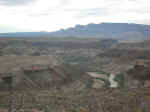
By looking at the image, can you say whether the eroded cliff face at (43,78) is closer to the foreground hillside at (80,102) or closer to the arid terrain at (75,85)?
the arid terrain at (75,85)

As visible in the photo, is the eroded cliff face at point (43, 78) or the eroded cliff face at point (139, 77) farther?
the eroded cliff face at point (139, 77)

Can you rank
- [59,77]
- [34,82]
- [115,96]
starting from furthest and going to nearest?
[59,77] → [34,82] → [115,96]

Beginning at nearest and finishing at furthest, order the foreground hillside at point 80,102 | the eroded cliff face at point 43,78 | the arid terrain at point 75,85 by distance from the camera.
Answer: the foreground hillside at point 80,102
the arid terrain at point 75,85
the eroded cliff face at point 43,78

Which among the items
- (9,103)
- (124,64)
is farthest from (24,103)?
(124,64)

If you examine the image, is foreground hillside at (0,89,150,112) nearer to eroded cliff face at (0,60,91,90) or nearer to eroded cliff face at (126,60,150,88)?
eroded cliff face at (0,60,91,90)

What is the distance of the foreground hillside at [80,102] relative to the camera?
20.8m

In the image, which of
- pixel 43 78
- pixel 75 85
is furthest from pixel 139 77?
pixel 43 78

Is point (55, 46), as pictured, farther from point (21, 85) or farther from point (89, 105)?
point (89, 105)

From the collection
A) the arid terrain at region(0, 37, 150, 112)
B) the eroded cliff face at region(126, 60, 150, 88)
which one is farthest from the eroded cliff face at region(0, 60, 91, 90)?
the eroded cliff face at region(126, 60, 150, 88)

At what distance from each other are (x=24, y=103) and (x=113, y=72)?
38814mm

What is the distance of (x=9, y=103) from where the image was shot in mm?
23203

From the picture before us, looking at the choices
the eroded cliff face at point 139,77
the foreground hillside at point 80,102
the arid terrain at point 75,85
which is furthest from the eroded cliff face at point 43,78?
the eroded cliff face at point 139,77

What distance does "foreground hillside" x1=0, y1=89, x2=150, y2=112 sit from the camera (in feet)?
68.4

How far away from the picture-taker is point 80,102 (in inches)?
920
